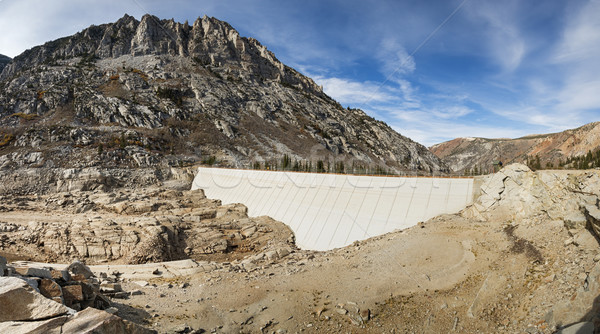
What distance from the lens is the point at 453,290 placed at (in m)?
13.7

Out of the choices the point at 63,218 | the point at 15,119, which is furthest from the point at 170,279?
the point at 15,119

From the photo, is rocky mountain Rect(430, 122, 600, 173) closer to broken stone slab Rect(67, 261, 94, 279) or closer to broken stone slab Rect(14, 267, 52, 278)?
broken stone slab Rect(67, 261, 94, 279)

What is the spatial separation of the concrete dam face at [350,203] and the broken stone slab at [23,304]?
20282 mm

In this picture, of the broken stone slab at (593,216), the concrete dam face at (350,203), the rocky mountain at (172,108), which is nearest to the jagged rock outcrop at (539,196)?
the broken stone slab at (593,216)

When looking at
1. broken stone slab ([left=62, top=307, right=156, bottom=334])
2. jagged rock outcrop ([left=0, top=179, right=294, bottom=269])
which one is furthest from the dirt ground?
jagged rock outcrop ([left=0, top=179, right=294, bottom=269])

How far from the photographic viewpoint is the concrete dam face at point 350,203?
23109 millimetres

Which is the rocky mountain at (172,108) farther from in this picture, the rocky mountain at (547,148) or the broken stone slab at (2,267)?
the broken stone slab at (2,267)

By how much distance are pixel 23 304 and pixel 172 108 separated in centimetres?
8855

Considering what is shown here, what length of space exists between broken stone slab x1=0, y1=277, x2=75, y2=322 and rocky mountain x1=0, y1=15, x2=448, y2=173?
55166mm

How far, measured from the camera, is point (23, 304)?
6867mm

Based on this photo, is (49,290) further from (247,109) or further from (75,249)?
(247,109)

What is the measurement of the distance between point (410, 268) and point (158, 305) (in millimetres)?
12924

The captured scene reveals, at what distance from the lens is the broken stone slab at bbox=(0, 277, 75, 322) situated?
666 centimetres

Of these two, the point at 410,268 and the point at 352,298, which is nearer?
the point at 352,298
